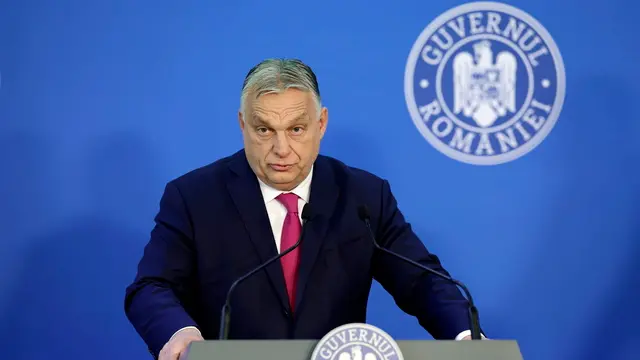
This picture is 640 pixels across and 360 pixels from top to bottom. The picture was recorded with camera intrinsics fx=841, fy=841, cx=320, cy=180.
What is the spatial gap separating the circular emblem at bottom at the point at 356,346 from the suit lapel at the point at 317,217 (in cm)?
71

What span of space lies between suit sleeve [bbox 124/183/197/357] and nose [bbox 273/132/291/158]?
28 centimetres

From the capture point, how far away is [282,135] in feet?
6.32

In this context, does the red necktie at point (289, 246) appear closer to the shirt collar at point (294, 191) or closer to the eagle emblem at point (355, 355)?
the shirt collar at point (294, 191)

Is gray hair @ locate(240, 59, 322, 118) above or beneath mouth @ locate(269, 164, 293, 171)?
above

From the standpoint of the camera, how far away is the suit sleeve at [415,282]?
1.81m

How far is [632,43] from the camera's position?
2.72 meters

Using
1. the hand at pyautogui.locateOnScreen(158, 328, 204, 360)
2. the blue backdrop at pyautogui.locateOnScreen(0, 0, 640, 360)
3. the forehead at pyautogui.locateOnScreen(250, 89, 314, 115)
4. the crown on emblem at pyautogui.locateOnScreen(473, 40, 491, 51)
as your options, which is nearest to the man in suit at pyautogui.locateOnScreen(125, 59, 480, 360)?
the forehead at pyautogui.locateOnScreen(250, 89, 314, 115)

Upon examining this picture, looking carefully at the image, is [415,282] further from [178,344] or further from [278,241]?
[178,344]

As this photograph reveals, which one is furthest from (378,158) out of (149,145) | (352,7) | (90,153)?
(90,153)

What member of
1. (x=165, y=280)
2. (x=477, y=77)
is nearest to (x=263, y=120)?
(x=165, y=280)

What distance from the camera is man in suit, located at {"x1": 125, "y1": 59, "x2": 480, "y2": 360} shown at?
6.30ft

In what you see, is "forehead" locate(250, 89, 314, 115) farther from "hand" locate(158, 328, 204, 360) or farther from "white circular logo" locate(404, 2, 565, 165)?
"white circular logo" locate(404, 2, 565, 165)

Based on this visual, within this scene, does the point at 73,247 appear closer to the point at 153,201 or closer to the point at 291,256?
the point at 153,201

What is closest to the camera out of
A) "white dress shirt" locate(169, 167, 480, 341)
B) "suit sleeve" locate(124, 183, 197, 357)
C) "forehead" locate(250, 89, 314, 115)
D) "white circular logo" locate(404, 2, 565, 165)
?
"suit sleeve" locate(124, 183, 197, 357)
